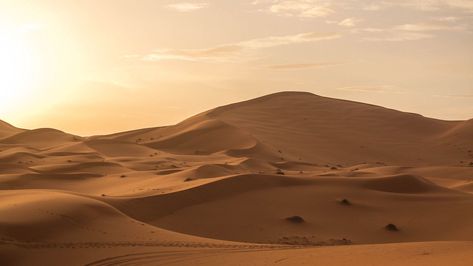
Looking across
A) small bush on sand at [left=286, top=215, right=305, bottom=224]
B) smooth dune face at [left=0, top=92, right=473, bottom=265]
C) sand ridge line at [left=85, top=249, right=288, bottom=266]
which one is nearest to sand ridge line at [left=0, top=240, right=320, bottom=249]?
smooth dune face at [left=0, top=92, right=473, bottom=265]

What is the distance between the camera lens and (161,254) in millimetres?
11203

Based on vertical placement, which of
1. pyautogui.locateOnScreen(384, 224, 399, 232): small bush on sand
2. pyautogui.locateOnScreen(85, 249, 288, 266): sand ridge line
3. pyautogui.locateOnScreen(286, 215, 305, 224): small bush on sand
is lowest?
pyautogui.locateOnScreen(384, 224, 399, 232): small bush on sand

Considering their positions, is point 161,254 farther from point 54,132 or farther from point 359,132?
point 54,132

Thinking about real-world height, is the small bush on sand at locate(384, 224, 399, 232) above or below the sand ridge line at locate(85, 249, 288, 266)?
below

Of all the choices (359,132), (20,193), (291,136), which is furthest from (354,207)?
(359,132)

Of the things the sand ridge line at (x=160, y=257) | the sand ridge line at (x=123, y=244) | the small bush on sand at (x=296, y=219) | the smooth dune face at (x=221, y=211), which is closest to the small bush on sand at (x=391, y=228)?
the smooth dune face at (x=221, y=211)

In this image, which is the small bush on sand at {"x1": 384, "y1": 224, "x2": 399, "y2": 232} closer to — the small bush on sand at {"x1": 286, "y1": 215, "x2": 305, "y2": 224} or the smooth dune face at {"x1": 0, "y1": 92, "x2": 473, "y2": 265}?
the smooth dune face at {"x1": 0, "y1": 92, "x2": 473, "y2": 265}

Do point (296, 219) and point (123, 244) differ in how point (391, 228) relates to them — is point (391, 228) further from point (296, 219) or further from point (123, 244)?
point (123, 244)

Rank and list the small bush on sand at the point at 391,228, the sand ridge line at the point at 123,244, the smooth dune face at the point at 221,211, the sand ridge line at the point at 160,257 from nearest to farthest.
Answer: the sand ridge line at the point at 160,257
the sand ridge line at the point at 123,244
the smooth dune face at the point at 221,211
the small bush on sand at the point at 391,228

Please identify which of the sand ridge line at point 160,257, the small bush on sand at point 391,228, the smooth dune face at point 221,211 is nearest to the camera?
the sand ridge line at point 160,257

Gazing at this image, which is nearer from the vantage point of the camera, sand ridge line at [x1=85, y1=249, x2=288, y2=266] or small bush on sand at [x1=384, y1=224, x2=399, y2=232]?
sand ridge line at [x1=85, y1=249, x2=288, y2=266]

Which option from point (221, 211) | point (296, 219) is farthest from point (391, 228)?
point (221, 211)

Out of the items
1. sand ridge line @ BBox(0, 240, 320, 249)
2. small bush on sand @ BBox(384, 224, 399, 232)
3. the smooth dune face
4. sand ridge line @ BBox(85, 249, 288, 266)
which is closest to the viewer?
sand ridge line @ BBox(85, 249, 288, 266)

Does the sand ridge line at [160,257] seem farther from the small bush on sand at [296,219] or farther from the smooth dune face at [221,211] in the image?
the small bush on sand at [296,219]
